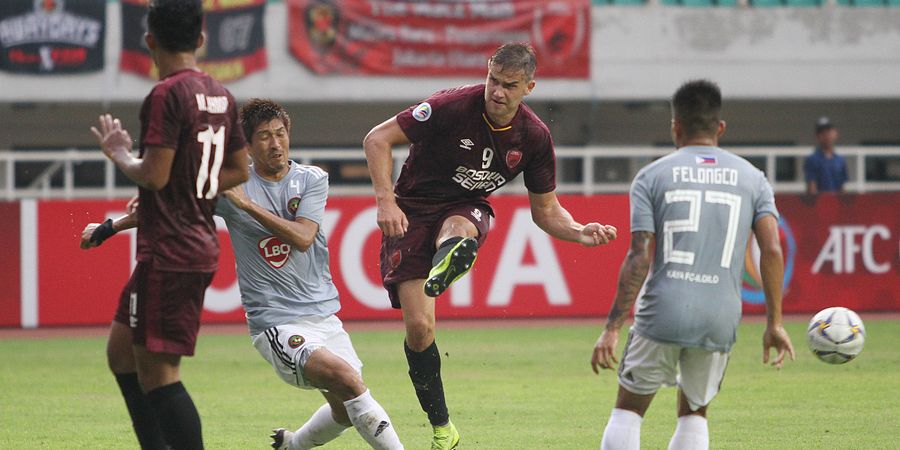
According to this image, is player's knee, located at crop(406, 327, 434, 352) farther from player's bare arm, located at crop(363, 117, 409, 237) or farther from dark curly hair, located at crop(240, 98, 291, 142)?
dark curly hair, located at crop(240, 98, 291, 142)

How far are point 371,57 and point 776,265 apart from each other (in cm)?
1807

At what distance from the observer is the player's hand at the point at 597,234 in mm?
6891

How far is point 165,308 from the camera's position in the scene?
5.51 m

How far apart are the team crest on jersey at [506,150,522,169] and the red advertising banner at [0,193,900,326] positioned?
8187 mm

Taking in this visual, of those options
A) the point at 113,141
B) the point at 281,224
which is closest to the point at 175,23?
the point at 113,141

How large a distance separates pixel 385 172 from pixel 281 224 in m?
0.94

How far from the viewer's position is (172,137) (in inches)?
214

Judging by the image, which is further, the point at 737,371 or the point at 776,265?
the point at 737,371

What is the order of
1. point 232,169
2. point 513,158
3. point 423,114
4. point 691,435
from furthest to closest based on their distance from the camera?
point 513,158 < point 423,114 < point 691,435 < point 232,169

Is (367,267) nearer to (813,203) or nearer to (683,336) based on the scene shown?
(813,203)

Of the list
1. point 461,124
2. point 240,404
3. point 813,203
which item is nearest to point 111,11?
point 813,203

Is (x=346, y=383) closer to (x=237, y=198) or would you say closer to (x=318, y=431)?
(x=318, y=431)

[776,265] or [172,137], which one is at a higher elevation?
[172,137]

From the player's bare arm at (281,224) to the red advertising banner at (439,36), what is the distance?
1654cm
